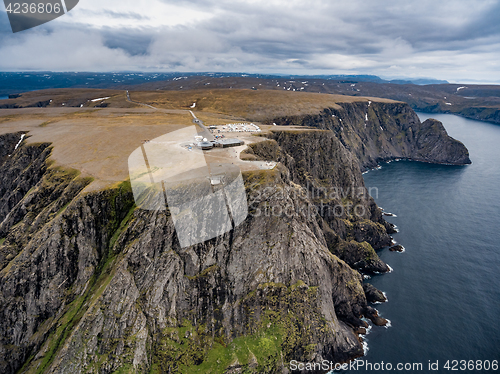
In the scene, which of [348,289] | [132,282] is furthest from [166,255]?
[348,289]

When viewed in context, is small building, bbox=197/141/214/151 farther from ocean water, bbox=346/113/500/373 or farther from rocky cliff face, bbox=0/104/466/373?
ocean water, bbox=346/113/500/373

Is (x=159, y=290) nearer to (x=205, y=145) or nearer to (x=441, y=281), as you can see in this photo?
(x=205, y=145)

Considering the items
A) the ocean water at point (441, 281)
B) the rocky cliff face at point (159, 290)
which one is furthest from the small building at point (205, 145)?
the ocean water at point (441, 281)

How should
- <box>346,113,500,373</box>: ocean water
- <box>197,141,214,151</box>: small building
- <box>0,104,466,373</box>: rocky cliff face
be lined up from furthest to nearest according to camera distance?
<box>197,141,214,151</box>: small building, <box>346,113,500,373</box>: ocean water, <box>0,104,466,373</box>: rocky cliff face

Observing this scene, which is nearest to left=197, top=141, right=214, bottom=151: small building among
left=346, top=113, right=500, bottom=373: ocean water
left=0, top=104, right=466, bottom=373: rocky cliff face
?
left=0, top=104, right=466, bottom=373: rocky cliff face

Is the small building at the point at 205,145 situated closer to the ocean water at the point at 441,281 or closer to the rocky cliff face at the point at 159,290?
the rocky cliff face at the point at 159,290

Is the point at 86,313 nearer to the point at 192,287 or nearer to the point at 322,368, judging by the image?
the point at 192,287
